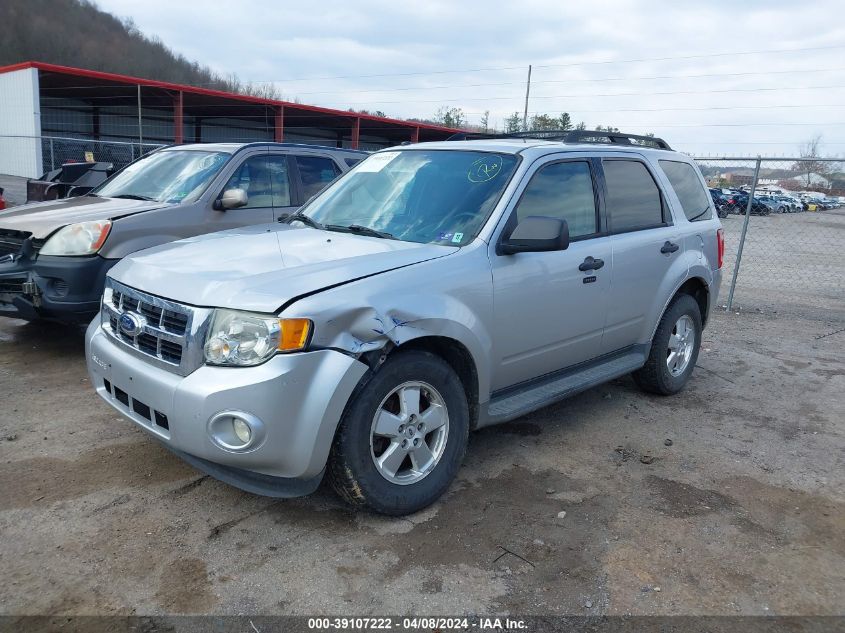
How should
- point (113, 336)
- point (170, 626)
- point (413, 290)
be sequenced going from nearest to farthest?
point (170, 626) → point (413, 290) → point (113, 336)

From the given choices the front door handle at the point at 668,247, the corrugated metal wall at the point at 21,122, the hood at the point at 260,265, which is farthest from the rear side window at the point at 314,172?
the corrugated metal wall at the point at 21,122

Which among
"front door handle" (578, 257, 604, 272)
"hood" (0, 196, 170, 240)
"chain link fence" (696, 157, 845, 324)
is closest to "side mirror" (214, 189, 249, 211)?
"hood" (0, 196, 170, 240)

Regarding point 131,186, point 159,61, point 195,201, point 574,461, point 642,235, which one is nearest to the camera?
point 574,461

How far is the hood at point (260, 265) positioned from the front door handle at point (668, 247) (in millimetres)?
2064

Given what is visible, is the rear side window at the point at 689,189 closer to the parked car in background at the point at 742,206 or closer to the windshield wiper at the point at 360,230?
the windshield wiper at the point at 360,230

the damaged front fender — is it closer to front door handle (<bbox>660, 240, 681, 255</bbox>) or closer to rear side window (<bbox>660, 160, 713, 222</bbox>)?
front door handle (<bbox>660, 240, 681, 255</bbox>)

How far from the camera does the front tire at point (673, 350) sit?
5.08 meters

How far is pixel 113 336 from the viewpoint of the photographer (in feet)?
11.3

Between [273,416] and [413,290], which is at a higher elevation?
[413,290]

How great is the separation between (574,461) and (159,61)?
83.4m

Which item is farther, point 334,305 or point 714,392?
point 714,392

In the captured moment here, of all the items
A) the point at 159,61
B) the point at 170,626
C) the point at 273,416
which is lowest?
the point at 170,626

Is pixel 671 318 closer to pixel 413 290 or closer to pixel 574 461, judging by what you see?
pixel 574 461

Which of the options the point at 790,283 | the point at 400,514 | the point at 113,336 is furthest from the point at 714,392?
the point at 790,283
